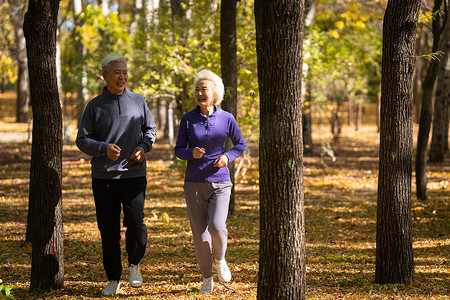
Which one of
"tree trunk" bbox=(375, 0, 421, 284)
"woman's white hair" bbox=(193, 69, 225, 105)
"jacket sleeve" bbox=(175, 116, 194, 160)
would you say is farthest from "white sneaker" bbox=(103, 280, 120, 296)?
"tree trunk" bbox=(375, 0, 421, 284)

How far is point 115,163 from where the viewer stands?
5.07 meters

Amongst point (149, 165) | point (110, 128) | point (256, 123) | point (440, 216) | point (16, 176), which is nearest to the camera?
point (110, 128)

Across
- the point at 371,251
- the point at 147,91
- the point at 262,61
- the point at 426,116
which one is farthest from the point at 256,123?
the point at 262,61

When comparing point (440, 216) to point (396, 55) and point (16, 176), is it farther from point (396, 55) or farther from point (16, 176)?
point (16, 176)

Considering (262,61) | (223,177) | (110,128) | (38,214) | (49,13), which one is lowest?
(38,214)

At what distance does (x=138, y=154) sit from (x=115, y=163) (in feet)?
0.75

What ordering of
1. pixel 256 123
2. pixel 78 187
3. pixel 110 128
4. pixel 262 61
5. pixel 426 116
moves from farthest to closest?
pixel 78 187
pixel 256 123
pixel 426 116
pixel 110 128
pixel 262 61

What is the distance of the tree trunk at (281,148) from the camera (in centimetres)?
395

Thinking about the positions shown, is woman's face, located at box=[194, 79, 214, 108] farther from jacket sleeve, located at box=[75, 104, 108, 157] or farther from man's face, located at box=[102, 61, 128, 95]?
jacket sleeve, located at box=[75, 104, 108, 157]

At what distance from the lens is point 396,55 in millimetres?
5574

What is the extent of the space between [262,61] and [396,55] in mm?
2163

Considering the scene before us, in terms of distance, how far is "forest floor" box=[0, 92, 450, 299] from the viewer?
5520 millimetres

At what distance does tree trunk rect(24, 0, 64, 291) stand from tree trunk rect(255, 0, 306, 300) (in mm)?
2186

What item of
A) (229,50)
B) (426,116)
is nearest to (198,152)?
(229,50)
